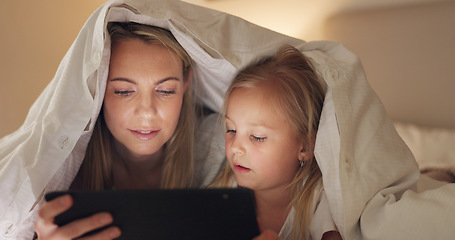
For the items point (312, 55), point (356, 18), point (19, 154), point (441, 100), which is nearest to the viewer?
point (19, 154)

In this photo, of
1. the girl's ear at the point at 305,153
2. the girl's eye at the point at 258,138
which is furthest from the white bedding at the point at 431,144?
the girl's eye at the point at 258,138

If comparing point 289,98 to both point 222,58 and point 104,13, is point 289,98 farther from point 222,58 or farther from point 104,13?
point 104,13

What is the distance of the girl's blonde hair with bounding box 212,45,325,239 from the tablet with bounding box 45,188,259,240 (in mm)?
292

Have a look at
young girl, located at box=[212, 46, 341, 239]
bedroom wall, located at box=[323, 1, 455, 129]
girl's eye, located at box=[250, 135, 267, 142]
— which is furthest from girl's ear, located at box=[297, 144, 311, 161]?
bedroom wall, located at box=[323, 1, 455, 129]

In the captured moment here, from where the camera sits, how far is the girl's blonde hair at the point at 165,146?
0.92 m

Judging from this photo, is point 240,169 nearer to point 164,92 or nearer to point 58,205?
point 164,92

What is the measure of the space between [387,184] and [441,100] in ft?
2.76

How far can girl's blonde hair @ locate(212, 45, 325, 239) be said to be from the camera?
0.91 meters

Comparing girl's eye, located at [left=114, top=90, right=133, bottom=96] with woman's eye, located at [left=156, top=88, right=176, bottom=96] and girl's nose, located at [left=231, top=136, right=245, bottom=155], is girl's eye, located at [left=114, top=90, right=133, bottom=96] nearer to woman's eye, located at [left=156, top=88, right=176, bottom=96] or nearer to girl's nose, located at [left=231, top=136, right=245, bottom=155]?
woman's eye, located at [left=156, top=88, right=176, bottom=96]

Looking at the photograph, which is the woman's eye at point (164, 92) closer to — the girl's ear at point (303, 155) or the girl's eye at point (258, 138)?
the girl's eye at point (258, 138)

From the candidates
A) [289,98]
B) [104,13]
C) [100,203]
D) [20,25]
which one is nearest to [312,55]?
[289,98]

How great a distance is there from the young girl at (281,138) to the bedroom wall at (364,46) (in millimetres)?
767

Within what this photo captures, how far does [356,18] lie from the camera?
5.33ft

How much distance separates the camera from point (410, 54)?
154 centimetres
